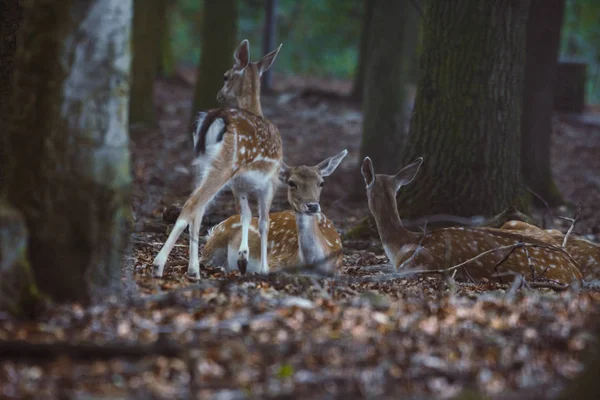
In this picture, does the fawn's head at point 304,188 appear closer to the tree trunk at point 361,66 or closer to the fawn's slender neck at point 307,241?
the fawn's slender neck at point 307,241

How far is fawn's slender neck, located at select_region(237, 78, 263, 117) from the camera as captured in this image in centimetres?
854

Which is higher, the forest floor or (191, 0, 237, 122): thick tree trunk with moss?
(191, 0, 237, 122): thick tree trunk with moss

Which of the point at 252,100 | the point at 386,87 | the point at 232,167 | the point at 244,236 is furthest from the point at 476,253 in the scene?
the point at 386,87

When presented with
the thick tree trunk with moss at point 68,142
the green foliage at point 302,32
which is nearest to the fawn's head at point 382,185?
the thick tree trunk with moss at point 68,142

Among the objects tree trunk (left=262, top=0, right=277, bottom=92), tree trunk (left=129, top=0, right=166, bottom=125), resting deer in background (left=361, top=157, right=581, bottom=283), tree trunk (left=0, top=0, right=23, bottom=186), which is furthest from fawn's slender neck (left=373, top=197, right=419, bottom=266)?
tree trunk (left=262, top=0, right=277, bottom=92)

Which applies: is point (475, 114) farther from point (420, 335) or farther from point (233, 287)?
point (420, 335)

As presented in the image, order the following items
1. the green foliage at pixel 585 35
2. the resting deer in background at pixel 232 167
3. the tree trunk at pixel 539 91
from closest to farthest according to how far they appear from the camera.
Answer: the resting deer in background at pixel 232 167, the tree trunk at pixel 539 91, the green foliage at pixel 585 35

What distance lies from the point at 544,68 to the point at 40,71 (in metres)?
9.23

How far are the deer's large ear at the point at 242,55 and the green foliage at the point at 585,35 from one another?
21.1m

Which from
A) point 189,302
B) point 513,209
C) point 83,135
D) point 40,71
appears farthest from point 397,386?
point 513,209

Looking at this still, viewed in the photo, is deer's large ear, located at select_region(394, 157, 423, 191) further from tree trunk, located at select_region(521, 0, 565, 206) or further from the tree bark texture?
tree trunk, located at select_region(521, 0, 565, 206)

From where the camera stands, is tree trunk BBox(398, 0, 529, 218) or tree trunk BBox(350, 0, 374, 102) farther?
tree trunk BBox(350, 0, 374, 102)

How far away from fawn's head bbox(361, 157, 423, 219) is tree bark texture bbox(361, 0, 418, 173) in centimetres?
486

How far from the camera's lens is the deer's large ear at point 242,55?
8.50 meters
